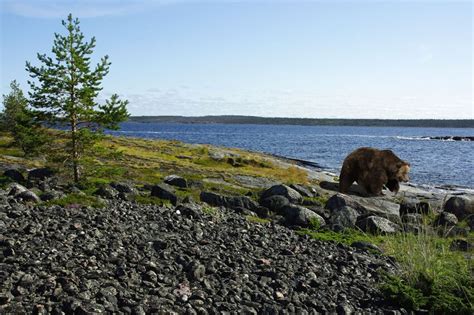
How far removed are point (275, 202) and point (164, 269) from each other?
12.7 m

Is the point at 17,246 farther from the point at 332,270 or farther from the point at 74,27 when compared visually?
the point at 74,27

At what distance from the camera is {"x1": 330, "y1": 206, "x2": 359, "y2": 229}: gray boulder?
19922mm

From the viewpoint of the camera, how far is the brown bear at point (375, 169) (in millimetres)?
31266

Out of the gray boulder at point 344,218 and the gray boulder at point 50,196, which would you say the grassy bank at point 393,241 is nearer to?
the gray boulder at point 50,196

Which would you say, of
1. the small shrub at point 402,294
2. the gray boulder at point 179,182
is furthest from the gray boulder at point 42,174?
the small shrub at point 402,294

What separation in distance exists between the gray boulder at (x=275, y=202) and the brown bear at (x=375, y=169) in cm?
994

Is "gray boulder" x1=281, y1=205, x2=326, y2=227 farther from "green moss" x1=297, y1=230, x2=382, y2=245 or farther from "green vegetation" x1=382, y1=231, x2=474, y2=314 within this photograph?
"green vegetation" x1=382, y1=231, x2=474, y2=314

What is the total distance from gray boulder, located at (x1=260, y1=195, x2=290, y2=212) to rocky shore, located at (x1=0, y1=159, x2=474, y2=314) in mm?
3175

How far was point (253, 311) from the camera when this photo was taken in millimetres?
9398

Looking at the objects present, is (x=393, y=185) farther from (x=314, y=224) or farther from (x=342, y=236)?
(x=342, y=236)

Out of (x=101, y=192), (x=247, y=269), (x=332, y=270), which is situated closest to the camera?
(x=247, y=269)

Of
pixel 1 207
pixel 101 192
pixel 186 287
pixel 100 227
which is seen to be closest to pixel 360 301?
pixel 186 287

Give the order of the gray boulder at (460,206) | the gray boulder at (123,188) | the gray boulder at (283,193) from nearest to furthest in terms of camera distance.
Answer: the gray boulder at (123,188), the gray boulder at (283,193), the gray boulder at (460,206)

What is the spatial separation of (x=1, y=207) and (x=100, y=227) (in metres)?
3.41
